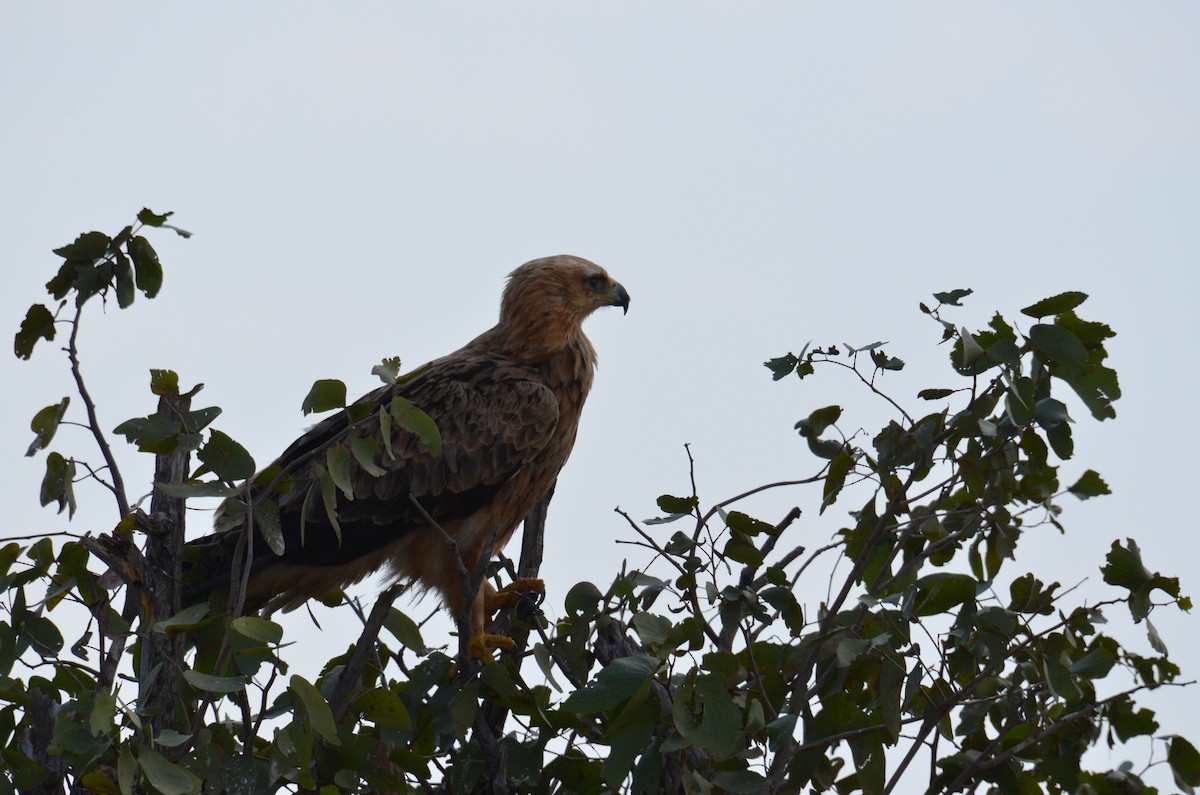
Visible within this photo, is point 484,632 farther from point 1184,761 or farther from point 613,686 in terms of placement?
point 1184,761

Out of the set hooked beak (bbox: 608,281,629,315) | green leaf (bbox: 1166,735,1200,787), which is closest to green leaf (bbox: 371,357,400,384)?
green leaf (bbox: 1166,735,1200,787)

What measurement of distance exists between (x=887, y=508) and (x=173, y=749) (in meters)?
2.02

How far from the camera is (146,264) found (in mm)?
3658

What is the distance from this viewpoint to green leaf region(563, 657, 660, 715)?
10.3 feet

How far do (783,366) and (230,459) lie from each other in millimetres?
1563

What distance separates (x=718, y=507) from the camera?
12.2 ft

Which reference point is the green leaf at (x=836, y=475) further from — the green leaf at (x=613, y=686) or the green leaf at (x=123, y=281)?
the green leaf at (x=123, y=281)

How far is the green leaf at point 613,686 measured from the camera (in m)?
3.13

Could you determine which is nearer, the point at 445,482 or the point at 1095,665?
the point at 1095,665

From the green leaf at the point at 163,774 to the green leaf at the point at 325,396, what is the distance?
0.87 metres

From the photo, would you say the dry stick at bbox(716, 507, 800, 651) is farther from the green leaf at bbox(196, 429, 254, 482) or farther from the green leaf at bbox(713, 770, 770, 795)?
the green leaf at bbox(196, 429, 254, 482)

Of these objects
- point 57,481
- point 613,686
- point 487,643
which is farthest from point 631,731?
point 487,643

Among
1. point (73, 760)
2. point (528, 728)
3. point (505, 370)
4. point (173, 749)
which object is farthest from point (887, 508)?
point (505, 370)

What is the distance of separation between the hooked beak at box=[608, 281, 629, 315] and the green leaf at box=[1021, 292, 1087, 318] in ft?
12.1
